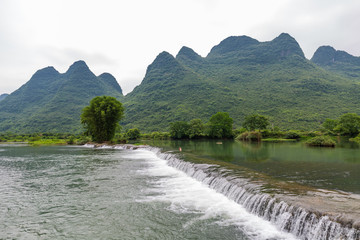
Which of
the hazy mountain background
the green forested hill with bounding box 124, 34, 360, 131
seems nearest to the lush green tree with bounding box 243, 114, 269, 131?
the green forested hill with bounding box 124, 34, 360, 131

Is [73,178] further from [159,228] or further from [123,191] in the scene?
[159,228]

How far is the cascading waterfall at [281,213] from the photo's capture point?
6.72 metres

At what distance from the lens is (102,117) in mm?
56938

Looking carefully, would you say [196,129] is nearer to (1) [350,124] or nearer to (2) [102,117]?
(2) [102,117]

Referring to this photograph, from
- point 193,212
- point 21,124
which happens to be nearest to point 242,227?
point 193,212

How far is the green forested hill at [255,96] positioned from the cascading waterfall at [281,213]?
9283 centimetres

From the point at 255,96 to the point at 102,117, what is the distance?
108219 mm

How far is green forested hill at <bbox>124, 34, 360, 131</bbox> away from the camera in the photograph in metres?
112

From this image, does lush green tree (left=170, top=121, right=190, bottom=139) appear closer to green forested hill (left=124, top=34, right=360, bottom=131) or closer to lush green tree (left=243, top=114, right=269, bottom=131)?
lush green tree (left=243, top=114, right=269, bottom=131)

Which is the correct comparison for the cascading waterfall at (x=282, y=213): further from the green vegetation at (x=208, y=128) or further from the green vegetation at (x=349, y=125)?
the green vegetation at (x=349, y=125)

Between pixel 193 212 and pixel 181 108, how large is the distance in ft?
433

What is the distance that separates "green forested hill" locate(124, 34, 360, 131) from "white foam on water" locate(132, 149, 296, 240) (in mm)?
92284

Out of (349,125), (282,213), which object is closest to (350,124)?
(349,125)

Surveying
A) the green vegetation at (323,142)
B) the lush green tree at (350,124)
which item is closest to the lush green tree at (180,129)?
the green vegetation at (323,142)
